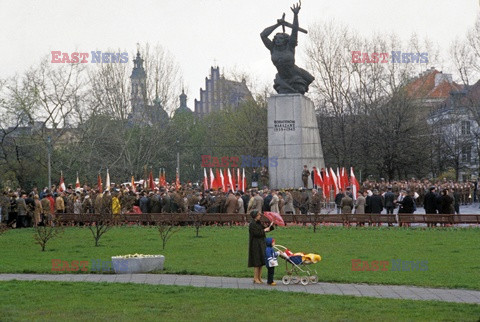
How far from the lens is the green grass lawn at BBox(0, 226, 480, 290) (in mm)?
19609

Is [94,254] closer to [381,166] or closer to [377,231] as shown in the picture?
[377,231]

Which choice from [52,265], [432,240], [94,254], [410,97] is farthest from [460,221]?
[410,97]

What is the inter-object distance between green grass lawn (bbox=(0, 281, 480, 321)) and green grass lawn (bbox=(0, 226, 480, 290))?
2837 millimetres

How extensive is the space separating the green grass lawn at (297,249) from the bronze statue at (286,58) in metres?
15.8

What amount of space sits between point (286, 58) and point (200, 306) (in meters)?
34.6

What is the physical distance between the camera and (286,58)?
48531 millimetres

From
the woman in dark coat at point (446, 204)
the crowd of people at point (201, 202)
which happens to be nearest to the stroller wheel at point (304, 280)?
the crowd of people at point (201, 202)

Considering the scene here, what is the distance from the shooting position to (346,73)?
7144 cm

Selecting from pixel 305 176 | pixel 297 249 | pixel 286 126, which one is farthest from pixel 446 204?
pixel 286 126

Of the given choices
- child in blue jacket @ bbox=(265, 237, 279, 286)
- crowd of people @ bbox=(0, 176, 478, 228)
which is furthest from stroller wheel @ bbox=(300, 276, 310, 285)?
crowd of people @ bbox=(0, 176, 478, 228)

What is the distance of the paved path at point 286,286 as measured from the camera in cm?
1627

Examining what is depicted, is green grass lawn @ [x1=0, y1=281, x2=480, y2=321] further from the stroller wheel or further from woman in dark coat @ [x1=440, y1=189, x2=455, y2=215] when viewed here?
woman in dark coat @ [x1=440, y1=189, x2=455, y2=215]

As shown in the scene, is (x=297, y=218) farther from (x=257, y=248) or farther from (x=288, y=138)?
Result: (x=257, y=248)

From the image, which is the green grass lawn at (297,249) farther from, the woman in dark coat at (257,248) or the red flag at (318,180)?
the red flag at (318,180)
